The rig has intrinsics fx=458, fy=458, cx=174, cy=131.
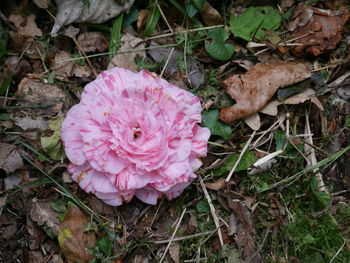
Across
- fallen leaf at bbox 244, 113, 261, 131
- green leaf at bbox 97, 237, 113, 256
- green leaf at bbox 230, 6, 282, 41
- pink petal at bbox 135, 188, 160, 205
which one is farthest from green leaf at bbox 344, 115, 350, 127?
green leaf at bbox 97, 237, 113, 256

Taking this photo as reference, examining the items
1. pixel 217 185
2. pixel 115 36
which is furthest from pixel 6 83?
pixel 217 185

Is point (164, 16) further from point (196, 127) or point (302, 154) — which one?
point (302, 154)

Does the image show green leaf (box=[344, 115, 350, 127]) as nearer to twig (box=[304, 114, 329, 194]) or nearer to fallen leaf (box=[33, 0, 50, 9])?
twig (box=[304, 114, 329, 194])

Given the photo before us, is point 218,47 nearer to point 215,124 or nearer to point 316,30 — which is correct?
point 215,124

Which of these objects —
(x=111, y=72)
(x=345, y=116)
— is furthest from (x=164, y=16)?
(x=345, y=116)

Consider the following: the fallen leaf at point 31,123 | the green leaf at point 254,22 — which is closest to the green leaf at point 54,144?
the fallen leaf at point 31,123

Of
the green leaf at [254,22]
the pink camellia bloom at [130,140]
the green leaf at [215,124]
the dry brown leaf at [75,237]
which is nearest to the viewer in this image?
the pink camellia bloom at [130,140]

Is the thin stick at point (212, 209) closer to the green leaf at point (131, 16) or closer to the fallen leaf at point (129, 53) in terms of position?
the fallen leaf at point (129, 53)
